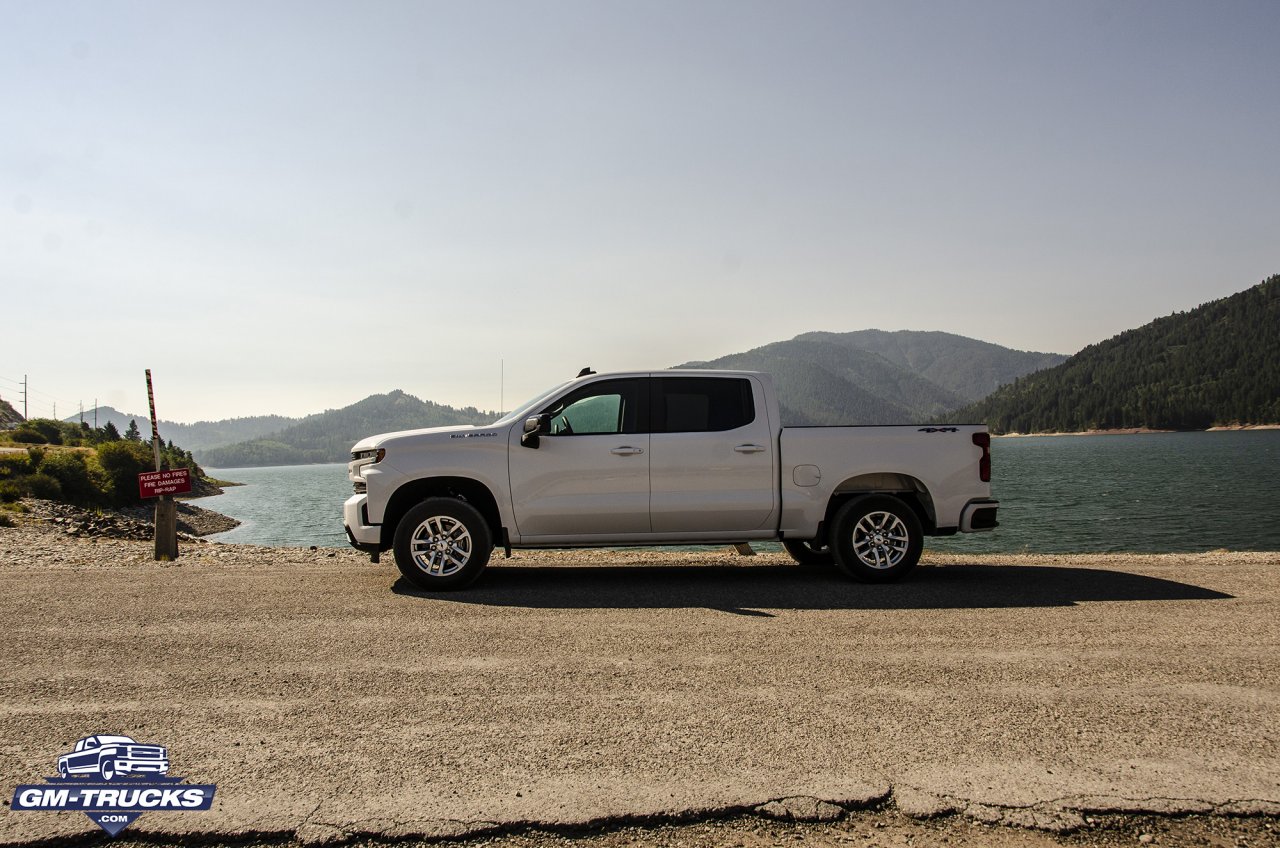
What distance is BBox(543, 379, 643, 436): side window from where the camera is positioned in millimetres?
8078

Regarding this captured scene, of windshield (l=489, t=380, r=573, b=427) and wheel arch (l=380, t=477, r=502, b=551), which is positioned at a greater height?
windshield (l=489, t=380, r=573, b=427)

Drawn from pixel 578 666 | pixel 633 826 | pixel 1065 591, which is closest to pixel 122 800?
pixel 633 826

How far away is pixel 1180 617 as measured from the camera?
618 cm

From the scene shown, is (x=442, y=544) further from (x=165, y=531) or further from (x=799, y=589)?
(x=165, y=531)

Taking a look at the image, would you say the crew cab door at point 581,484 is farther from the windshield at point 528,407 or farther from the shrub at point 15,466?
the shrub at point 15,466

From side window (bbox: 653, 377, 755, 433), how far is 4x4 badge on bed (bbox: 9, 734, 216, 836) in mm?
5398

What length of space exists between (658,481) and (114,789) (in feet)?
17.5

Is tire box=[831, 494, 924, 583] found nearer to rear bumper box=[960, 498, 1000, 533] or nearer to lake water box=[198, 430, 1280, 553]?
rear bumper box=[960, 498, 1000, 533]

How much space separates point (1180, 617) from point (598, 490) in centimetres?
511

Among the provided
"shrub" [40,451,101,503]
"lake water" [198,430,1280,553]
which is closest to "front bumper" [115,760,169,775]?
"lake water" [198,430,1280,553]

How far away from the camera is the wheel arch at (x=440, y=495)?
25.9ft

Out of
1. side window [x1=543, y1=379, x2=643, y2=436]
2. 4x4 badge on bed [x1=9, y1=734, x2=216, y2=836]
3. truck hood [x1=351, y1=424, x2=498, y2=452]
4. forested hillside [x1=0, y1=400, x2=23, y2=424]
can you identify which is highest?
forested hillside [x1=0, y1=400, x2=23, y2=424]

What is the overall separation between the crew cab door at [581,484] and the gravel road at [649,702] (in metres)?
0.69

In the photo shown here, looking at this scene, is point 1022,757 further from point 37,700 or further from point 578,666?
point 37,700
